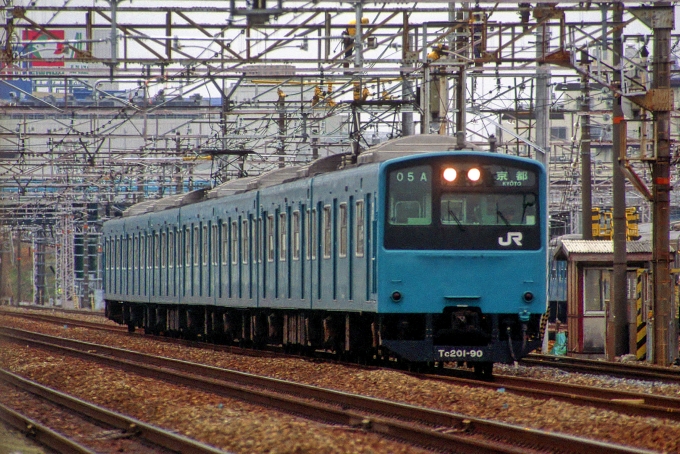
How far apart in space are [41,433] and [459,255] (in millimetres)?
5623

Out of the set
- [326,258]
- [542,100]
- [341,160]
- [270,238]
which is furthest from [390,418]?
[542,100]

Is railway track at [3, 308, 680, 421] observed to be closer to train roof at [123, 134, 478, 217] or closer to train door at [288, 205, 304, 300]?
train roof at [123, 134, 478, 217]

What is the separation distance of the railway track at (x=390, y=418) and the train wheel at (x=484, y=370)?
2.54m

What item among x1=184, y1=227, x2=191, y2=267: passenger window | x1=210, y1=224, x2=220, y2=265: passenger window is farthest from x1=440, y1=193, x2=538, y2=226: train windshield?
x1=184, y1=227, x2=191, y2=267: passenger window

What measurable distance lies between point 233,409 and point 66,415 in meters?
1.81

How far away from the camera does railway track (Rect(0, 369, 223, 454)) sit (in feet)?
32.2

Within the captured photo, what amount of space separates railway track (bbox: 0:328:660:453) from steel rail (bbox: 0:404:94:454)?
2.34 meters

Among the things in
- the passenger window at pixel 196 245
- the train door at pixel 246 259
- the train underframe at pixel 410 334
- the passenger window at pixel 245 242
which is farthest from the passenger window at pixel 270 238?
the passenger window at pixel 196 245

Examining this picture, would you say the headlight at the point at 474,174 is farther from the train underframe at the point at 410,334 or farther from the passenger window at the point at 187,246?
the passenger window at the point at 187,246

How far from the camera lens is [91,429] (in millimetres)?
11602

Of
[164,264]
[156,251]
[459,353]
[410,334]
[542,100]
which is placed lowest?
[459,353]

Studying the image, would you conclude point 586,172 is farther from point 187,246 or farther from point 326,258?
point 326,258

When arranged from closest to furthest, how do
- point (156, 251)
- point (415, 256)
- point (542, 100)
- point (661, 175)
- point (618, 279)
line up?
1. point (415, 256)
2. point (661, 175)
3. point (618, 279)
4. point (542, 100)
5. point (156, 251)

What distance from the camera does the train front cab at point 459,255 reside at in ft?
48.2
